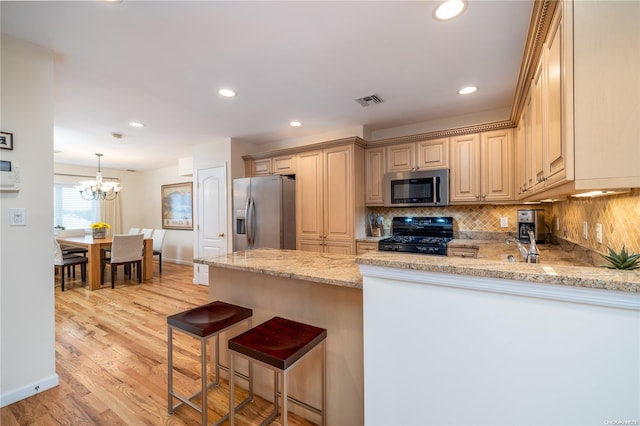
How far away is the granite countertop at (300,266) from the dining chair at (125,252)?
147 inches

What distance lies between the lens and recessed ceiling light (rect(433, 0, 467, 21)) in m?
1.51

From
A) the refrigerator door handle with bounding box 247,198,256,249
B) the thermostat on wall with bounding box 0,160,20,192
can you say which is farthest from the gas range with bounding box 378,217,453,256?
the thermostat on wall with bounding box 0,160,20,192

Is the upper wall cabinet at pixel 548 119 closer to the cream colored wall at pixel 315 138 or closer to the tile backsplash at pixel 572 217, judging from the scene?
the tile backsplash at pixel 572 217

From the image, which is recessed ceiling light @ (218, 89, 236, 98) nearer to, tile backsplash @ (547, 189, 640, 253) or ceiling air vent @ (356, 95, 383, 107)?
ceiling air vent @ (356, 95, 383, 107)

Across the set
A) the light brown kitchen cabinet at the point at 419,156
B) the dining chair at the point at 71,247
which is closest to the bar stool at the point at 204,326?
the light brown kitchen cabinet at the point at 419,156

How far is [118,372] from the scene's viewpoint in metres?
2.17

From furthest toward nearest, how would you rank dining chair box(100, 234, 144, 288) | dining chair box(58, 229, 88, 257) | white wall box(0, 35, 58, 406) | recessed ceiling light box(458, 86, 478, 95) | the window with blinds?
the window with blinds < dining chair box(58, 229, 88, 257) < dining chair box(100, 234, 144, 288) < recessed ceiling light box(458, 86, 478, 95) < white wall box(0, 35, 58, 406)

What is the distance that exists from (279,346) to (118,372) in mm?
1778

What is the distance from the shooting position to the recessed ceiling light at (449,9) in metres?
1.51

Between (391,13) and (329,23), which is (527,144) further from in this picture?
(329,23)

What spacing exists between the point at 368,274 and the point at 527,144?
1.90m

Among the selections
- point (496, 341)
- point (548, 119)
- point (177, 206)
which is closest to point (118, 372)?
point (496, 341)

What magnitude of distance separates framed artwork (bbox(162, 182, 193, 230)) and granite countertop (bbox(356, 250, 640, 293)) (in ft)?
20.8

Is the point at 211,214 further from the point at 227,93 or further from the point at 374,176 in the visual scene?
the point at 374,176
